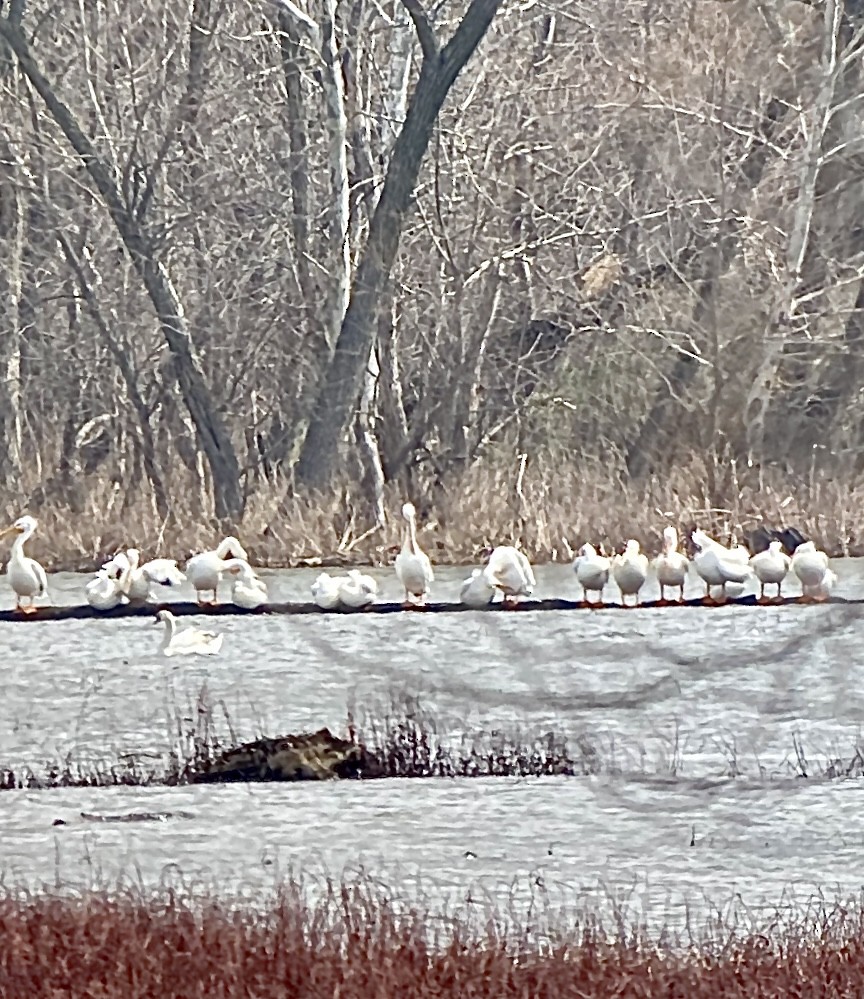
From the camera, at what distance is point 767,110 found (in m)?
14.7

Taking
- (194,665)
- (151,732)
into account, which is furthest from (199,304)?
(151,732)

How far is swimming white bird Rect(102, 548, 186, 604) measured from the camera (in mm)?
9414

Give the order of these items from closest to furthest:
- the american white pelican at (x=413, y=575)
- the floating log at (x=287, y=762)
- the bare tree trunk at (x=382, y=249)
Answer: the floating log at (x=287, y=762), the american white pelican at (x=413, y=575), the bare tree trunk at (x=382, y=249)

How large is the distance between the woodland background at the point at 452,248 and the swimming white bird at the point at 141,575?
10.2ft

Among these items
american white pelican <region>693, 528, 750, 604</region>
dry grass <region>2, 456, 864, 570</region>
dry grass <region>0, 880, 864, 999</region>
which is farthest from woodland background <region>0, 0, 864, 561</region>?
dry grass <region>0, 880, 864, 999</region>

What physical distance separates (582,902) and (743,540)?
22.3 feet

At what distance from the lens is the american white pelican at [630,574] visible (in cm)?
912

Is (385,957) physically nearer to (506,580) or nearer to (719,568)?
(506,580)

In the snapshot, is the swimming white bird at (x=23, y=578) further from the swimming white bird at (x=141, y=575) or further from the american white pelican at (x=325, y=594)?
the american white pelican at (x=325, y=594)

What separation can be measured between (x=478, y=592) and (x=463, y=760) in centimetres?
250

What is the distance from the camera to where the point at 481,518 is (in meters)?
12.0

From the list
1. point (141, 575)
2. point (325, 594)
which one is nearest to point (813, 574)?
point (325, 594)

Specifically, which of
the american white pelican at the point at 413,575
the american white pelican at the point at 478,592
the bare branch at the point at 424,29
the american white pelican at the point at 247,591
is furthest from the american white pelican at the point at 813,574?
the bare branch at the point at 424,29

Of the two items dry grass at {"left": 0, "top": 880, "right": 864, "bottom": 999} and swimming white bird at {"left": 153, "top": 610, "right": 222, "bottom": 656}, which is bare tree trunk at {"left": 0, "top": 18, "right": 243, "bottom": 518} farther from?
dry grass at {"left": 0, "top": 880, "right": 864, "bottom": 999}
